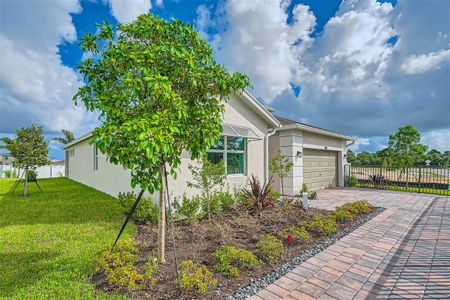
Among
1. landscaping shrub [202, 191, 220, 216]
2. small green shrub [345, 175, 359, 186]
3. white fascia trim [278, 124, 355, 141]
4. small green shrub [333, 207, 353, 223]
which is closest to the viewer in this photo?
small green shrub [333, 207, 353, 223]

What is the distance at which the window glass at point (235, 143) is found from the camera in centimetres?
988

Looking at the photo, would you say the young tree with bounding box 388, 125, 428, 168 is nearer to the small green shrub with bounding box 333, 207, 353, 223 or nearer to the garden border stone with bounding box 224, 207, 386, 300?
the small green shrub with bounding box 333, 207, 353, 223

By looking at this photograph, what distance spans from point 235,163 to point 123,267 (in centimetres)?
703

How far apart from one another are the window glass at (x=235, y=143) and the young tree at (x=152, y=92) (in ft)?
17.5

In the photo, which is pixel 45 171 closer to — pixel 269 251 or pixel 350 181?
pixel 269 251

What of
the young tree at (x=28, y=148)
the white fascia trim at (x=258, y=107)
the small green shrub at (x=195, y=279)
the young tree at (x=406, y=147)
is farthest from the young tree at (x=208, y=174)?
the young tree at (x=406, y=147)

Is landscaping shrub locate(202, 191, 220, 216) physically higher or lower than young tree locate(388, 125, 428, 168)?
lower

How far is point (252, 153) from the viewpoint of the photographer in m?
10.8

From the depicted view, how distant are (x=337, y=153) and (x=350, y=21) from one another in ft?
31.8

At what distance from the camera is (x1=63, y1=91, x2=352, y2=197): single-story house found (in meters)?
9.52

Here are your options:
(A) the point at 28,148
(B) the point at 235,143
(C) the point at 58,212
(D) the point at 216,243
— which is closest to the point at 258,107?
(B) the point at 235,143

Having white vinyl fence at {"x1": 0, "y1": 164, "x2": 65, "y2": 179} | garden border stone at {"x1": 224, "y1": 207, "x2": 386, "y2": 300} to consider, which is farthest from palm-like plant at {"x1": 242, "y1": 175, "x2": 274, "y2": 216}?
white vinyl fence at {"x1": 0, "y1": 164, "x2": 65, "y2": 179}

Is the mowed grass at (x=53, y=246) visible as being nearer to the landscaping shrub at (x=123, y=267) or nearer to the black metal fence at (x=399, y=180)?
the landscaping shrub at (x=123, y=267)

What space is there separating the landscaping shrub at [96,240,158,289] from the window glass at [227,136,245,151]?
20.5 ft
